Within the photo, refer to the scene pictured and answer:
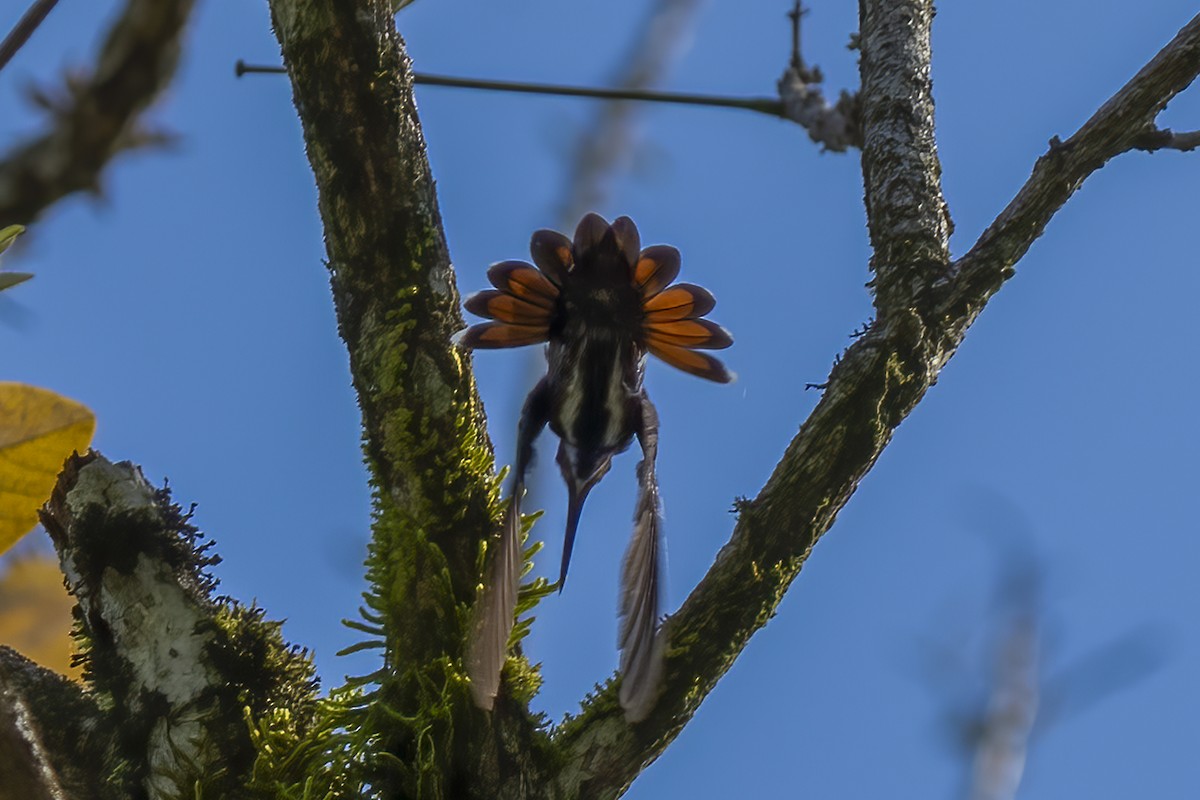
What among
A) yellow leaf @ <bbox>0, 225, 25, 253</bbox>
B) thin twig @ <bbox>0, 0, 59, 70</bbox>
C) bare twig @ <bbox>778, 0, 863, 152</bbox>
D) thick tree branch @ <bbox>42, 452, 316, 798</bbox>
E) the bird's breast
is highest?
bare twig @ <bbox>778, 0, 863, 152</bbox>

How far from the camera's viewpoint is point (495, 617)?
2189mm

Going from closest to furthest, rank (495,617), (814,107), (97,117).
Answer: (495,617)
(97,117)
(814,107)

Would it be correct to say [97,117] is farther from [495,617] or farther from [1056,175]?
[1056,175]

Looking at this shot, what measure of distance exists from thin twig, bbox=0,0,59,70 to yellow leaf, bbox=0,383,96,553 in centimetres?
51

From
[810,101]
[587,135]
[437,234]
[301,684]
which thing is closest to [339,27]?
[437,234]

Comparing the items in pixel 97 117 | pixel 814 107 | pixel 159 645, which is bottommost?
pixel 159 645

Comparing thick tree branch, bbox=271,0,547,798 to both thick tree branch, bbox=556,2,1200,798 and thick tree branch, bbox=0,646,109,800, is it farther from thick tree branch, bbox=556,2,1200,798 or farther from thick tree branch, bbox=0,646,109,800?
thick tree branch, bbox=0,646,109,800

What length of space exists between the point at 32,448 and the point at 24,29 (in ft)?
2.09

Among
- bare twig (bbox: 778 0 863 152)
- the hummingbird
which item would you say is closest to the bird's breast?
the hummingbird

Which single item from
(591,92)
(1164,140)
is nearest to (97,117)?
(591,92)

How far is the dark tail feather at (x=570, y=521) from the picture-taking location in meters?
2.36

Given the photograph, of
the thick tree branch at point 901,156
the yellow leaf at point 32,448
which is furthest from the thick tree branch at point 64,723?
the thick tree branch at point 901,156

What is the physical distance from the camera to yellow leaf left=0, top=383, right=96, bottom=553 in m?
2.04

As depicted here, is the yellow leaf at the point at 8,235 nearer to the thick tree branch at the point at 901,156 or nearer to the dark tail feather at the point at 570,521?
the dark tail feather at the point at 570,521
